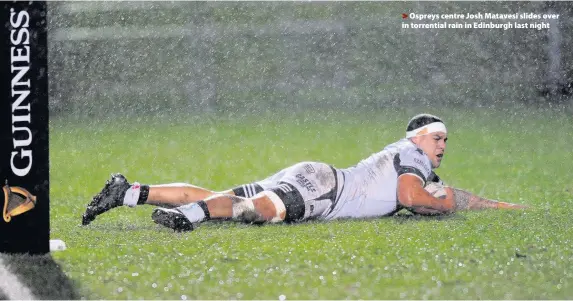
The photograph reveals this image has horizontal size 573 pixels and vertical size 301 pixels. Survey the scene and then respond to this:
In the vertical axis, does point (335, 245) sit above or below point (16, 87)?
below

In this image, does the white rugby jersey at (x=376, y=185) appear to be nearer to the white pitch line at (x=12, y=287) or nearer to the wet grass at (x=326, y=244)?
the wet grass at (x=326, y=244)

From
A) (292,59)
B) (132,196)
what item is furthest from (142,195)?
(292,59)

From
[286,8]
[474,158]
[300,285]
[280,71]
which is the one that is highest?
[286,8]

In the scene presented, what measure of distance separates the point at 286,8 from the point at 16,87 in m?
13.7

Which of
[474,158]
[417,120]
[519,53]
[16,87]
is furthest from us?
[519,53]

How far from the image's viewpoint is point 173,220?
614 centimetres

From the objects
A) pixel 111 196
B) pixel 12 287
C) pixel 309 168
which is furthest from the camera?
pixel 309 168

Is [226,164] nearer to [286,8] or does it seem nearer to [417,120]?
[417,120]

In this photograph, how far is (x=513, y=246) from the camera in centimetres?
586

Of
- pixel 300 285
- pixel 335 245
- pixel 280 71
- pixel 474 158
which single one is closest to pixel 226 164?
pixel 474 158

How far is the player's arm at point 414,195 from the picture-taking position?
6.65 meters

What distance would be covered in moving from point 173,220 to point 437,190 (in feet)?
5.91

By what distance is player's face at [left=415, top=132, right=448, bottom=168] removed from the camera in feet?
22.7

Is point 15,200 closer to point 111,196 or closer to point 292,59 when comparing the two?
point 111,196
